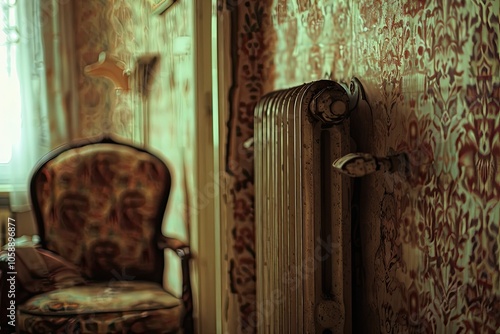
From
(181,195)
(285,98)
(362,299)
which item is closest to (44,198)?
(181,195)

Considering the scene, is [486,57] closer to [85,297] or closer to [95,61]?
[85,297]

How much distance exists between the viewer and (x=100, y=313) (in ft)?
6.72

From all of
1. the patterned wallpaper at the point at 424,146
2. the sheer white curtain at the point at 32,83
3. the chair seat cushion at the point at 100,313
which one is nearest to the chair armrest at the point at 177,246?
the chair seat cushion at the point at 100,313

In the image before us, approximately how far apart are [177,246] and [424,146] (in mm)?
1229

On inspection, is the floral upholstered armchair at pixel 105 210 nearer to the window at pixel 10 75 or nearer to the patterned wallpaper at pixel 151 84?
the patterned wallpaper at pixel 151 84

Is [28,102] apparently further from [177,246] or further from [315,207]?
[315,207]

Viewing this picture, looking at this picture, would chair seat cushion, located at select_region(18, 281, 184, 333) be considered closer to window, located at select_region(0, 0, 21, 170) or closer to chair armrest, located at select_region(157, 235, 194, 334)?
chair armrest, located at select_region(157, 235, 194, 334)

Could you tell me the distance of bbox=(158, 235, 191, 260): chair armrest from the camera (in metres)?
2.20

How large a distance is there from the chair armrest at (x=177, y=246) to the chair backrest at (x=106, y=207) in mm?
Answer: 56

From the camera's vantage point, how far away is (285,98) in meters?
1.67

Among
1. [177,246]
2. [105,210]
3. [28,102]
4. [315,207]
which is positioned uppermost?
[28,102]

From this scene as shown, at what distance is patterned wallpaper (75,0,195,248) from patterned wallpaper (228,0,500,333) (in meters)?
1.00

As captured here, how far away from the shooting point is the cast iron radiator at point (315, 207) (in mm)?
1556

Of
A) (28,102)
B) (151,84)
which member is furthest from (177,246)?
(28,102)
